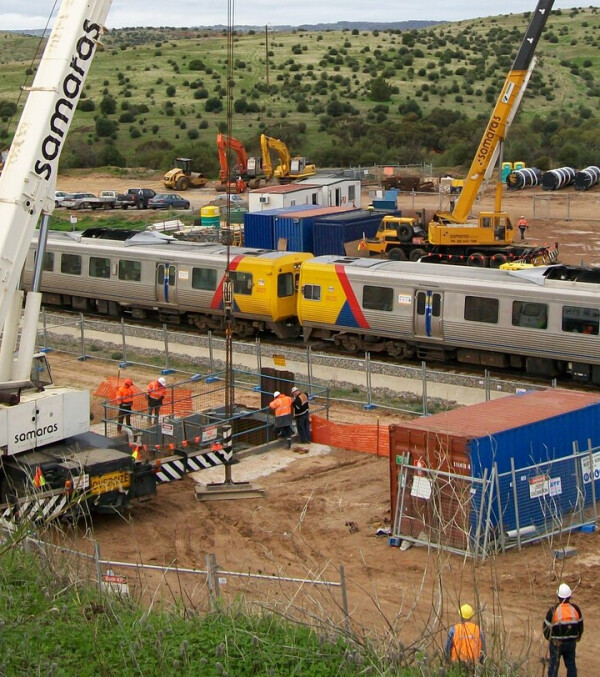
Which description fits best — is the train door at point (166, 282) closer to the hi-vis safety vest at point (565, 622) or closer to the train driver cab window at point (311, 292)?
the train driver cab window at point (311, 292)

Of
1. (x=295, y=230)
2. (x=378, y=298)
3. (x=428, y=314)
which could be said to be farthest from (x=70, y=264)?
(x=428, y=314)

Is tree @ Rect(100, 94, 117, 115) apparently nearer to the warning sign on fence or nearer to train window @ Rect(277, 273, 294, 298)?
train window @ Rect(277, 273, 294, 298)

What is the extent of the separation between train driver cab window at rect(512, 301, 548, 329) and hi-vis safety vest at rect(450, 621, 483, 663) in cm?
1553

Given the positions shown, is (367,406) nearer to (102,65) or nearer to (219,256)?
(219,256)

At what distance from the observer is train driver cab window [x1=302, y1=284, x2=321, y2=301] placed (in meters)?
28.5

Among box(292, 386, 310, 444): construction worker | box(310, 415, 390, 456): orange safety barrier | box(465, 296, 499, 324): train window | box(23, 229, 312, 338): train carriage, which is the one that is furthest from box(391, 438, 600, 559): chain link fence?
box(23, 229, 312, 338): train carriage

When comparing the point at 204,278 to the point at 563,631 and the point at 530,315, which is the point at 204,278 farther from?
the point at 563,631

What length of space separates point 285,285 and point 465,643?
20182 mm

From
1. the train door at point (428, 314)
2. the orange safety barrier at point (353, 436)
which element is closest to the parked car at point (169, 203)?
the train door at point (428, 314)

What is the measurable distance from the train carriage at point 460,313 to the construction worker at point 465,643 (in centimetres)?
1503

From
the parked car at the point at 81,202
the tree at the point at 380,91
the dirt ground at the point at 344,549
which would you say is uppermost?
the tree at the point at 380,91

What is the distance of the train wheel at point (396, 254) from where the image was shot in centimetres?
4131

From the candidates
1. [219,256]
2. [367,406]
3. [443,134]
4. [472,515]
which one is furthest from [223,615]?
[443,134]

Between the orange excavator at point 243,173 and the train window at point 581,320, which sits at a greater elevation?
the orange excavator at point 243,173
